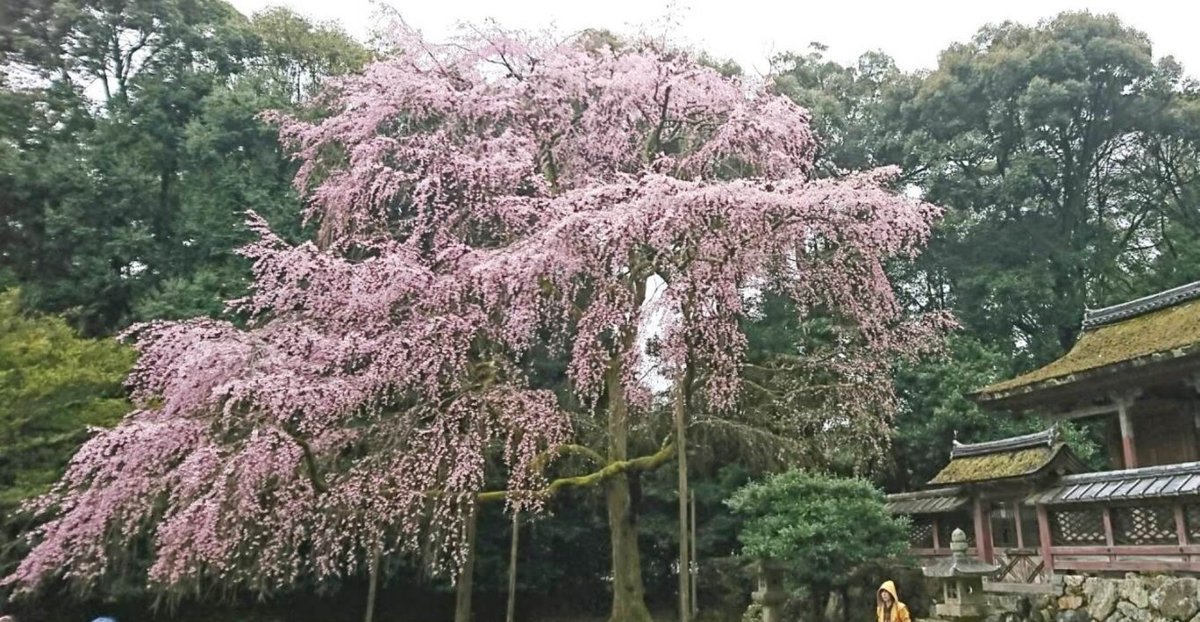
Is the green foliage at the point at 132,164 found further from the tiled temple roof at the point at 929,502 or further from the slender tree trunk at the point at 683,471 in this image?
the tiled temple roof at the point at 929,502

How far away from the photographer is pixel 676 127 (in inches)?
465

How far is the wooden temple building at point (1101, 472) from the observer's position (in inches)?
354

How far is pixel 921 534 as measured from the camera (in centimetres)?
1329

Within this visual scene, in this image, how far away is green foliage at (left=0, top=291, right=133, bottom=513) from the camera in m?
11.5

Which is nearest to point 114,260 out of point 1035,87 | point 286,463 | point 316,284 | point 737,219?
point 316,284

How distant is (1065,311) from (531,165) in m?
13.4

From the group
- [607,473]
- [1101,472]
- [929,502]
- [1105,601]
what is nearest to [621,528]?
[607,473]

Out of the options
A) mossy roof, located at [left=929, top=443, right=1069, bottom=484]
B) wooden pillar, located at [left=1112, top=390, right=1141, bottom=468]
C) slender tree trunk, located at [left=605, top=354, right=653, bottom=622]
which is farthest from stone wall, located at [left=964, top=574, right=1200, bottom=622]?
slender tree trunk, located at [left=605, top=354, right=653, bottom=622]

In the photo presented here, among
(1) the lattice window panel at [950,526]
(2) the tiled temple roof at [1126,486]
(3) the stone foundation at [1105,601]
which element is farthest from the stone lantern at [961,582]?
(1) the lattice window panel at [950,526]

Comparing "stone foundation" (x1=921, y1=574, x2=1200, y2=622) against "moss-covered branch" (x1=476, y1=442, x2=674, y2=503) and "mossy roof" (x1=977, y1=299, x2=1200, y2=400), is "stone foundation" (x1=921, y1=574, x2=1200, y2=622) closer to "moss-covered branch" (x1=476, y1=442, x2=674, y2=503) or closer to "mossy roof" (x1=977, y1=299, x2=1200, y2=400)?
"mossy roof" (x1=977, y1=299, x2=1200, y2=400)

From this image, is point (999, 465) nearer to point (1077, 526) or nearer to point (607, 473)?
point (1077, 526)

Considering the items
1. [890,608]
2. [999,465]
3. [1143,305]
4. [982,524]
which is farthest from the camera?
[982,524]

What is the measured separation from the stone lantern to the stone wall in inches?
47.7

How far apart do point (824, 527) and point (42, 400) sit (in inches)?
389
